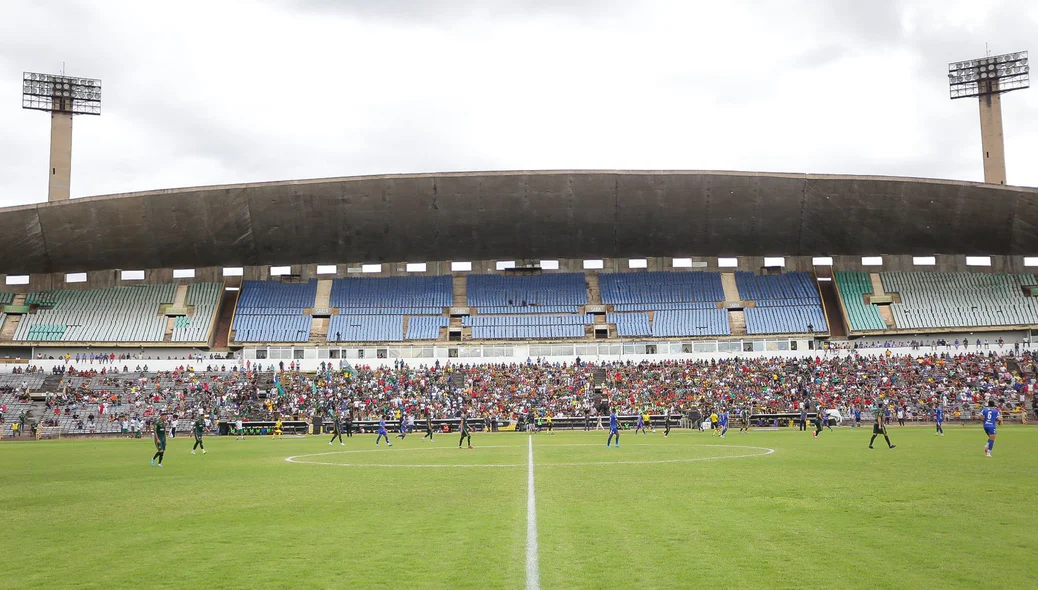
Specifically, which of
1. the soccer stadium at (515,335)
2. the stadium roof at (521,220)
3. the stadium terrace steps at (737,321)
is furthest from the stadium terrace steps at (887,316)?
the stadium terrace steps at (737,321)

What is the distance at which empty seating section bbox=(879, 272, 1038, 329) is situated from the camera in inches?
3157

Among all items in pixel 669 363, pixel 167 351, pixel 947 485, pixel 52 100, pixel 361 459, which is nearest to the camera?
pixel 947 485

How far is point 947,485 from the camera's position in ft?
63.2

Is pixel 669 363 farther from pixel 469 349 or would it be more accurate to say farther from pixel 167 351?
pixel 167 351

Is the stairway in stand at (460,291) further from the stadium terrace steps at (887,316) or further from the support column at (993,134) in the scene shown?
the support column at (993,134)

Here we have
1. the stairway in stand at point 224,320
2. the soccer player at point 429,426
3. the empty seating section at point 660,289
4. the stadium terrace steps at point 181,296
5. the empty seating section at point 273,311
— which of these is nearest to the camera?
the soccer player at point 429,426

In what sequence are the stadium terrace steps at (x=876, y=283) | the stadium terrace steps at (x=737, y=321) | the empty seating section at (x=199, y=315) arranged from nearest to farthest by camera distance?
the stadium terrace steps at (x=737, y=321)
the empty seating section at (x=199, y=315)
the stadium terrace steps at (x=876, y=283)

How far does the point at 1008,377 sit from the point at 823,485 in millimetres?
53109

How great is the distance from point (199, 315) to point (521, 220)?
105 ft

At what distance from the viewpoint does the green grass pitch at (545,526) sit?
10.4 meters

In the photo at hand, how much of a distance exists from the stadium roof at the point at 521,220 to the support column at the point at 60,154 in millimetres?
9329

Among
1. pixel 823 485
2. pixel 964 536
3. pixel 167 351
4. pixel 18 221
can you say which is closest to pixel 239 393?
pixel 167 351

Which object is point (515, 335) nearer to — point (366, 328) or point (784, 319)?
point (366, 328)

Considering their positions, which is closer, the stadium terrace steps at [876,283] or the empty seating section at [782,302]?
the empty seating section at [782,302]
